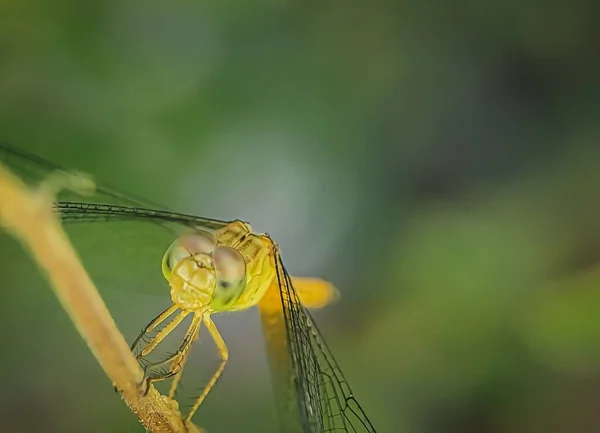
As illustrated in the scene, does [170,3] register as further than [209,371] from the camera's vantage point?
Yes

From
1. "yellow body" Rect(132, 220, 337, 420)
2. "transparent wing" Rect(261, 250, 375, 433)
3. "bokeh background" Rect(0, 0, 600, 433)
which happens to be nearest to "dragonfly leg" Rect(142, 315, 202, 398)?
"yellow body" Rect(132, 220, 337, 420)

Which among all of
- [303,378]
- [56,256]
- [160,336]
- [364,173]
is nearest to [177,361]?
[160,336]

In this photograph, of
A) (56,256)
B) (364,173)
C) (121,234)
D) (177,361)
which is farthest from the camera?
(364,173)

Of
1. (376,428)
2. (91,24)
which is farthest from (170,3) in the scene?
(376,428)

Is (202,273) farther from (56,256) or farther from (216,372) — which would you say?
(56,256)

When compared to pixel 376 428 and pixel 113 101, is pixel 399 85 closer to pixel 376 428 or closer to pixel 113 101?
pixel 113 101

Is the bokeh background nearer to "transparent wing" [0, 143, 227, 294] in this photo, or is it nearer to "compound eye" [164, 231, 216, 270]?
"transparent wing" [0, 143, 227, 294]
